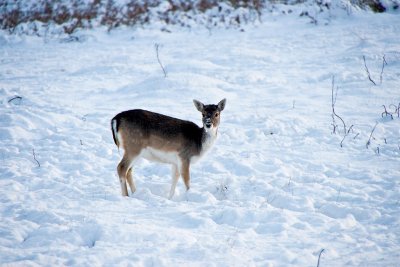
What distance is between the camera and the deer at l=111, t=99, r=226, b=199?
7.41 meters

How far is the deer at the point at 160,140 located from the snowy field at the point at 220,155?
44cm

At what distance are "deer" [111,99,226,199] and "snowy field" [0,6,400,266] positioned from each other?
44 centimetres

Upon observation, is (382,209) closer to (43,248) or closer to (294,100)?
(43,248)

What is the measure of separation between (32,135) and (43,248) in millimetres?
5351

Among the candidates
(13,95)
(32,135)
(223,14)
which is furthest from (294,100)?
(223,14)

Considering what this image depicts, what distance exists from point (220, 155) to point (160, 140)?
1.92 metres

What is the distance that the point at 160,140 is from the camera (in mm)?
7555

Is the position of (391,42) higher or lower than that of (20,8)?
higher

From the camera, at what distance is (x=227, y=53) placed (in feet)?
54.6

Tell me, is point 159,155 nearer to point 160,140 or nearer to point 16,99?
point 160,140

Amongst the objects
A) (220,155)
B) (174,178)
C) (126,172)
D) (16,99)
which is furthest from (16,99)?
(174,178)

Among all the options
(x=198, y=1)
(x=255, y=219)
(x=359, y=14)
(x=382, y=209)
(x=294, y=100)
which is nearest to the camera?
(x=255, y=219)

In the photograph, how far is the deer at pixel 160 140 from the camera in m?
7.41

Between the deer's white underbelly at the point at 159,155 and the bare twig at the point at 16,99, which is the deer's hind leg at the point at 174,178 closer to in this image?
the deer's white underbelly at the point at 159,155
